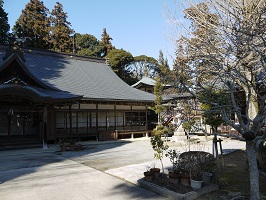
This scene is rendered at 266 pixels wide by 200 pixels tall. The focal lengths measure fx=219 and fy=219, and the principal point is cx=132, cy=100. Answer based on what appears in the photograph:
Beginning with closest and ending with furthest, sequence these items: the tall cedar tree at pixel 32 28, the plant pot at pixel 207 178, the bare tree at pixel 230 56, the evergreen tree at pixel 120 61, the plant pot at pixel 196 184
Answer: the bare tree at pixel 230 56
the plant pot at pixel 196 184
the plant pot at pixel 207 178
the tall cedar tree at pixel 32 28
the evergreen tree at pixel 120 61

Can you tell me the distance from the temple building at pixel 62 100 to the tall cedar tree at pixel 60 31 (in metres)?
14.5

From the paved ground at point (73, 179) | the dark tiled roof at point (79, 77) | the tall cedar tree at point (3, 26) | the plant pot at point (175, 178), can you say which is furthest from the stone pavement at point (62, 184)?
the tall cedar tree at point (3, 26)

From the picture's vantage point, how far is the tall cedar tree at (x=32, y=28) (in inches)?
1298

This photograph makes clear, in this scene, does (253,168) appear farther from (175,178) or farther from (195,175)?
(175,178)

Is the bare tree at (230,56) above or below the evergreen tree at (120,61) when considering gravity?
below

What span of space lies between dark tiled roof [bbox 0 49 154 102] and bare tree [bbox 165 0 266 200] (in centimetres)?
1127

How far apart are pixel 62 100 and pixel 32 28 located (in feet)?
85.8

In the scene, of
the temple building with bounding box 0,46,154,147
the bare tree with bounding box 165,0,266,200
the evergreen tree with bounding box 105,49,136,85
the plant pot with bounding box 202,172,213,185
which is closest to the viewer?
the bare tree with bounding box 165,0,266,200

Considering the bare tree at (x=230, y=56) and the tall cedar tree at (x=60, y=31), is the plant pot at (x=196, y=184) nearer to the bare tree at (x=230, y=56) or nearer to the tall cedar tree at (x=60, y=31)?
the bare tree at (x=230, y=56)

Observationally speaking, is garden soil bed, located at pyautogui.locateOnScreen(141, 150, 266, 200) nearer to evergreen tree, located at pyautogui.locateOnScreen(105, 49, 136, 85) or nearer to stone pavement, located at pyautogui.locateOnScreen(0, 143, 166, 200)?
stone pavement, located at pyautogui.locateOnScreen(0, 143, 166, 200)

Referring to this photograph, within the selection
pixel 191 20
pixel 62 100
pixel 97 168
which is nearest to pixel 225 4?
pixel 191 20

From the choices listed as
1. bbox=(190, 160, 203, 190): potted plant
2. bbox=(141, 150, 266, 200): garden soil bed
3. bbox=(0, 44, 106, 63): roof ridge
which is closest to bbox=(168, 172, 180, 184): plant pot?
bbox=(141, 150, 266, 200): garden soil bed

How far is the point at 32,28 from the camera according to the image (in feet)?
111

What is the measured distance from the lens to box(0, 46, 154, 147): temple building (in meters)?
13.0
